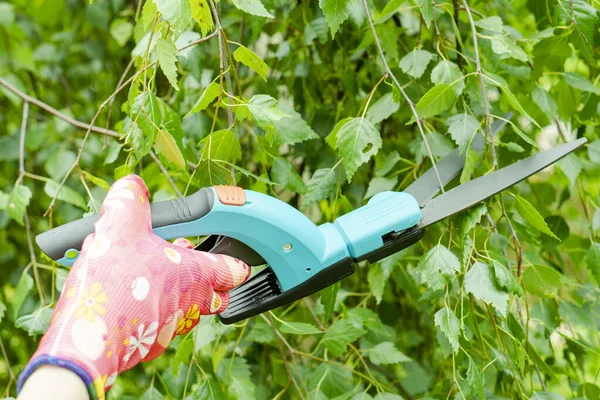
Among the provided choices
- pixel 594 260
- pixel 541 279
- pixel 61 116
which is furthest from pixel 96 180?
pixel 594 260

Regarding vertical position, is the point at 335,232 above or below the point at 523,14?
below

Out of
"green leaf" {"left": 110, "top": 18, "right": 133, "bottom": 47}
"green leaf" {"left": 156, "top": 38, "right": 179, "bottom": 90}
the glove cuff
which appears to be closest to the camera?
the glove cuff

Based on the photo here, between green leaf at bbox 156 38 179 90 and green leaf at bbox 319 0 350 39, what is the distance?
172 millimetres

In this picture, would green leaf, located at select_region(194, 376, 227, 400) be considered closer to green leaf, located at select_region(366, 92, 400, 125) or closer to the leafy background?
the leafy background

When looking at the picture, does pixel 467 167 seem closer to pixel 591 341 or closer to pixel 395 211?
pixel 395 211

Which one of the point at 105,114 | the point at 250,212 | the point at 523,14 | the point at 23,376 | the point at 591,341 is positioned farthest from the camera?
the point at 105,114

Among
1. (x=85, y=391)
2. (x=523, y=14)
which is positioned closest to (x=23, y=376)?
(x=85, y=391)

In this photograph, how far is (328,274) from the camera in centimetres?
69

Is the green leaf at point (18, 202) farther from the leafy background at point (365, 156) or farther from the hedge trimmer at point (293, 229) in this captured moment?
the hedge trimmer at point (293, 229)

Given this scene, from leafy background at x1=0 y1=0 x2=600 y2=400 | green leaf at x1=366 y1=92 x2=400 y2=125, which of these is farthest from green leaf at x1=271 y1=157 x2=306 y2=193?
green leaf at x1=366 y1=92 x2=400 y2=125

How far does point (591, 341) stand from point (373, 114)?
2.80 feet

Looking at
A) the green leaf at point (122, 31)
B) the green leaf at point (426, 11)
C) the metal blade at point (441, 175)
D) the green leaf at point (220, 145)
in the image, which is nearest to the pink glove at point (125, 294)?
the green leaf at point (220, 145)

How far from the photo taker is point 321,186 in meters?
0.84

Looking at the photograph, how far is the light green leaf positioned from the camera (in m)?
0.84
